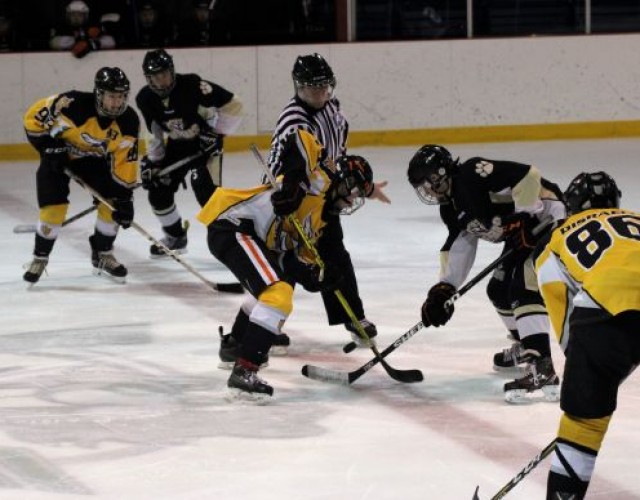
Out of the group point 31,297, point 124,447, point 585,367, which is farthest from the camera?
point 31,297

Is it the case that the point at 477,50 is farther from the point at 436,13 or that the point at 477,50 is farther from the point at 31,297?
the point at 31,297

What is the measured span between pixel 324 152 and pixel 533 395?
1.02m

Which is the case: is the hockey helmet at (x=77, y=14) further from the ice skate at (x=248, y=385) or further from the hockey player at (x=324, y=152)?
the ice skate at (x=248, y=385)

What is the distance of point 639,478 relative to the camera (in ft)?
11.7

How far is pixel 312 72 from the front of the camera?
5387mm

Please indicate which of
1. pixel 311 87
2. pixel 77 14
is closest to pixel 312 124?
pixel 311 87

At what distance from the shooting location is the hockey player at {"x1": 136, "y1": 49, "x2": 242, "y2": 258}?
6.75m

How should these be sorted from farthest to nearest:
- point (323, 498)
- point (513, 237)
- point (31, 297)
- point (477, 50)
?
point (477, 50), point (31, 297), point (513, 237), point (323, 498)

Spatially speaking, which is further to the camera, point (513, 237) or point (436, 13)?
point (436, 13)

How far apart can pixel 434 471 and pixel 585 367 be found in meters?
0.79

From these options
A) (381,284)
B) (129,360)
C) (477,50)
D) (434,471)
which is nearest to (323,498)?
(434,471)

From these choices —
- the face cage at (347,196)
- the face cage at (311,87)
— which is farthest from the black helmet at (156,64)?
the face cage at (347,196)

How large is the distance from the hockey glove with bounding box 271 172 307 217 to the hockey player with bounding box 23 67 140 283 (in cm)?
175

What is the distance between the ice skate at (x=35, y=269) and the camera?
624cm
